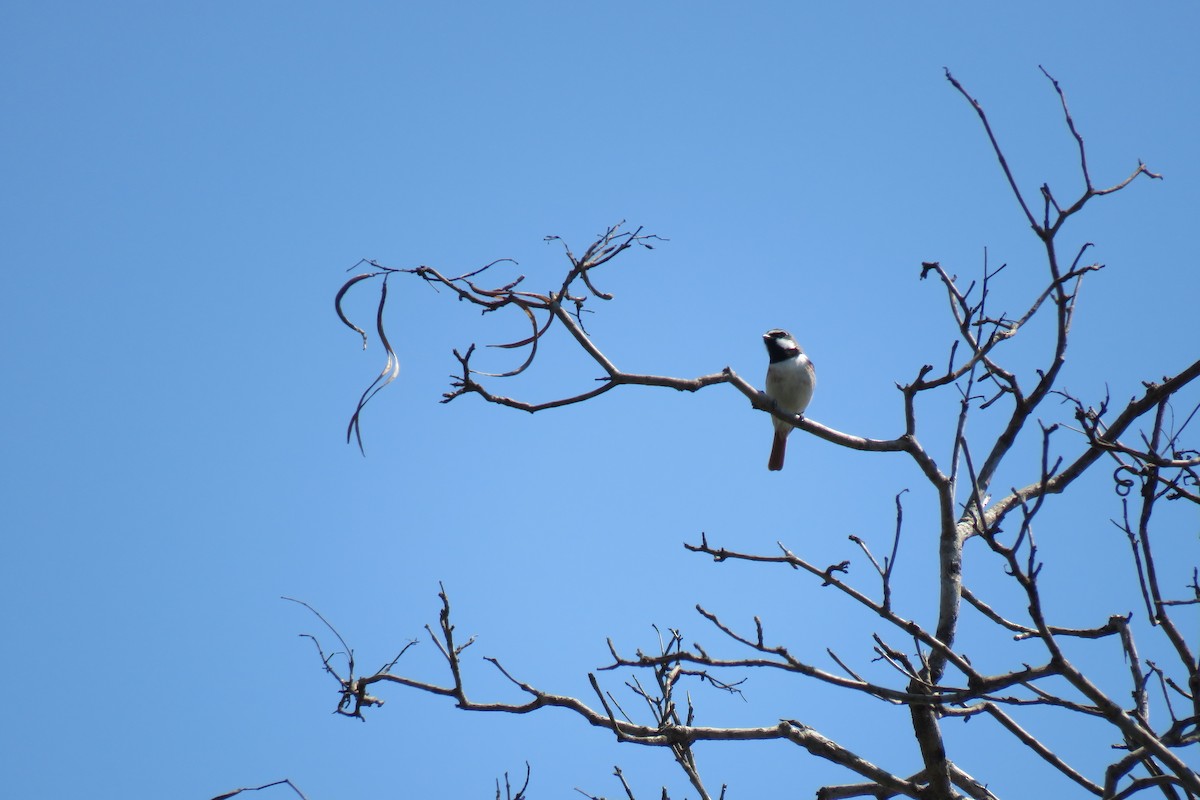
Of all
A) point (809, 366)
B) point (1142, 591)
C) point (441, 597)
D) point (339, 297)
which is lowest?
point (1142, 591)

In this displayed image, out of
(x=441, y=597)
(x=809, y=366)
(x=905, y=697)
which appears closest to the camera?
(x=905, y=697)

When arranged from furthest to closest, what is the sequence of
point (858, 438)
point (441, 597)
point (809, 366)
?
1. point (809, 366)
2. point (858, 438)
3. point (441, 597)

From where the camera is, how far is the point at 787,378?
8.09 metres

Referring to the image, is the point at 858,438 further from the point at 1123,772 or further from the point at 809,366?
the point at 809,366

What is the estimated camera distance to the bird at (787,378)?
809 centimetres

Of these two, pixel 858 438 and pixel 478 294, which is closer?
pixel 478 294

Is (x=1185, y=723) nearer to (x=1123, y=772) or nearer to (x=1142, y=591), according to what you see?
(x=1123, y=772)

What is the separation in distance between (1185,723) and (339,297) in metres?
3.41

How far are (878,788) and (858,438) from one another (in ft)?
4.86

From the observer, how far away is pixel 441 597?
4168mm

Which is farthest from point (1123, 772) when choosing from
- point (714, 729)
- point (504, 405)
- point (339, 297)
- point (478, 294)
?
point (339, 297)

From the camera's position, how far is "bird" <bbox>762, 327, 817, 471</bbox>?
8094mm

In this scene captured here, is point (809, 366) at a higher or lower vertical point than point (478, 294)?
higher

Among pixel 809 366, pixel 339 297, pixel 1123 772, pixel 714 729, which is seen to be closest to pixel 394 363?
pixel 339 297
